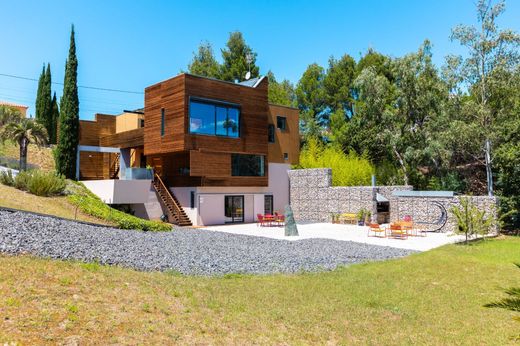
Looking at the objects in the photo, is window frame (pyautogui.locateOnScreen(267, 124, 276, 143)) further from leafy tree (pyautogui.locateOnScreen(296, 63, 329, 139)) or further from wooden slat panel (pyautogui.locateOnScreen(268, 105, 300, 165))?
leafy tree (pyautogui.locateOnScreen(296, 63, 329, 139))

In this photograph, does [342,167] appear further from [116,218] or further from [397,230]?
A: [116,218]

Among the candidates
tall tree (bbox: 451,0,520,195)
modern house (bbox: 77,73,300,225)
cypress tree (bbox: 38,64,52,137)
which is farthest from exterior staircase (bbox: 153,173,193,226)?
cypress tree (bbox: 38,64,52,137)

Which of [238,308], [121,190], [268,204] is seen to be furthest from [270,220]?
[238,308]

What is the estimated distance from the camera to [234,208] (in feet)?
80.8

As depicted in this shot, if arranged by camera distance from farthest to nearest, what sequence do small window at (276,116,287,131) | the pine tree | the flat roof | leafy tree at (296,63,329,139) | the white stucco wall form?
leafy tree at (296,63,329,139), the pine tree, small window at (276,116,287,131), the white stucco wall, the flat roof

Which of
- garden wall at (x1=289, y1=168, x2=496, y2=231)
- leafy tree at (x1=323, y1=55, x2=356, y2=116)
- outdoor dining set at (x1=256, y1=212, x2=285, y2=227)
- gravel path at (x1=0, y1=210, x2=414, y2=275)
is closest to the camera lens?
gravel path at (x1=0, y1=210, x2=414, y2=275)

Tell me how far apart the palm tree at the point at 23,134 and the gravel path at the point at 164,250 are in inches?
658

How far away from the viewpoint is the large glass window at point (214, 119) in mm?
21792

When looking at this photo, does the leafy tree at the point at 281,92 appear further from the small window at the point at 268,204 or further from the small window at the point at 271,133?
the small window at the point at 268,204

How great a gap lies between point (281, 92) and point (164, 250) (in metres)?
36.1

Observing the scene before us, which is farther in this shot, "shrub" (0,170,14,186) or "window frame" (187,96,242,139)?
"window frame" (187,96,242,139)

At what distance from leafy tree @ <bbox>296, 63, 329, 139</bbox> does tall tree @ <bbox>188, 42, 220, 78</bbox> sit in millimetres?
10289

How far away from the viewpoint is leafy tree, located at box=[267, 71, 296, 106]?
144 ft

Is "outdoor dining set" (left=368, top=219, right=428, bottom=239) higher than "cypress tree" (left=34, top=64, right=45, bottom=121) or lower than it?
lower
